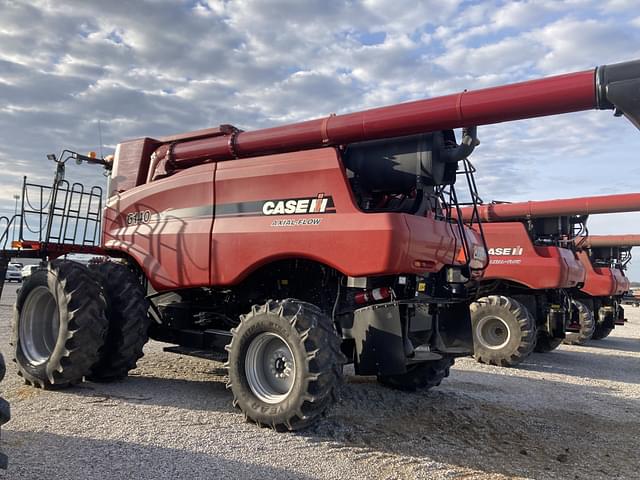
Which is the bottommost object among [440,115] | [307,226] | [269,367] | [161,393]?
[161,393]

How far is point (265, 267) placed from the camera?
599 cm

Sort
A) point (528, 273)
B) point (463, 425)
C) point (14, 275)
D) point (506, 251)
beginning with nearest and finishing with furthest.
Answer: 1. point (463, 425)
2. point (528, 273)
3. point (506, 251)
4. point (14, 275)

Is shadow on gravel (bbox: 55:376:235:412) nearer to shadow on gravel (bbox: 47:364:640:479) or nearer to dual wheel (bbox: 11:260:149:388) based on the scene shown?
shadow on gravel (bbox: 47:364:640:479)

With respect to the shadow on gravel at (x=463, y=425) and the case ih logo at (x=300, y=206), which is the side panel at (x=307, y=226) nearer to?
the case ih logo at (x=300, y=206)

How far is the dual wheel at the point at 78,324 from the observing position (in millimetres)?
5852

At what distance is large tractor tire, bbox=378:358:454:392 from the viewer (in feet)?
21.9

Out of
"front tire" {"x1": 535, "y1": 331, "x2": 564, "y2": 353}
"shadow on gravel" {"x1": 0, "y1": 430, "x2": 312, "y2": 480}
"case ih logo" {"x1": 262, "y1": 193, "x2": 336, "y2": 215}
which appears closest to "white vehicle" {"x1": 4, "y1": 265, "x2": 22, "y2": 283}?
"front tire" {"x1": 535, "y1": 331, "x2": 564, "y2": 353}

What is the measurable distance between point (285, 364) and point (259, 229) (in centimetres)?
135

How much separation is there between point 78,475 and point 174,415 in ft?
4.96

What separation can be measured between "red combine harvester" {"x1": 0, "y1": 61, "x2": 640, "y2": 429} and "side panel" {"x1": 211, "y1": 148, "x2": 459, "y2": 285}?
0.01m

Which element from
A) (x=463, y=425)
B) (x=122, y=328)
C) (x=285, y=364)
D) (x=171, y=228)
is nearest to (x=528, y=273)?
(x=463, y=425)

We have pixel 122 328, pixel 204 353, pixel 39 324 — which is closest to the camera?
pixel 122 328

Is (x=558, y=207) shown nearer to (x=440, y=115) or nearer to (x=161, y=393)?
(x=440, y=115)

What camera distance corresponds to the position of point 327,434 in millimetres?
4961
